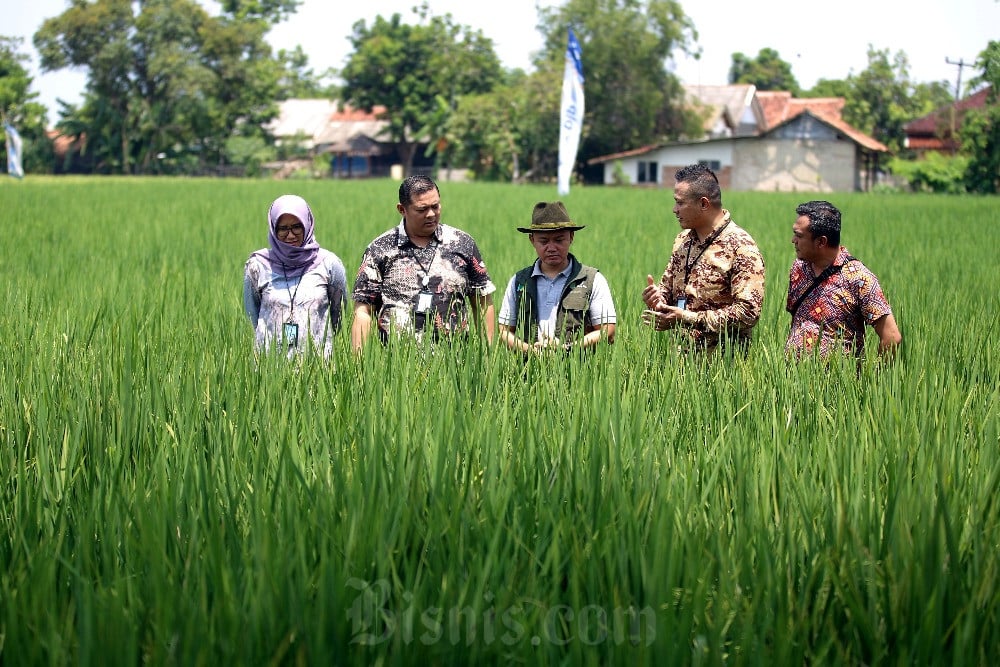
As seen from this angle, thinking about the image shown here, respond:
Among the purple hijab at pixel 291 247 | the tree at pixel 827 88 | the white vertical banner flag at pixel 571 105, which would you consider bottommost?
the purple hijab at pixel 291 247

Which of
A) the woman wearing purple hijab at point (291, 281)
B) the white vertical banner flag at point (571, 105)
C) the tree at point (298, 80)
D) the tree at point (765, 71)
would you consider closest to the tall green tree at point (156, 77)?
the tree at point (298, 80)

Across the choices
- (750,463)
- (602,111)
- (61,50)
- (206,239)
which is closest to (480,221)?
(206,239)

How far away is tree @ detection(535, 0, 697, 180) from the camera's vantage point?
4547 centimetres

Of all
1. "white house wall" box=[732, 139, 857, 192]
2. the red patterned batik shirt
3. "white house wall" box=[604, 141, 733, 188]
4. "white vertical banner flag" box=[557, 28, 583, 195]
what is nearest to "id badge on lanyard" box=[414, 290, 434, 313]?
the red patterned batik shirt

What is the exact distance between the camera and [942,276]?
8062 mm

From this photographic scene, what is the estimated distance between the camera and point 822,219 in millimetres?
3883

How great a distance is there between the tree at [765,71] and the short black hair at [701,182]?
255 ft

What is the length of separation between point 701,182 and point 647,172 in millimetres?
40709

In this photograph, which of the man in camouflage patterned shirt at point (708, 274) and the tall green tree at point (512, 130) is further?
the tall green tree at point (512, 130)

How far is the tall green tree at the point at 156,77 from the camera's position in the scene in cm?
5109

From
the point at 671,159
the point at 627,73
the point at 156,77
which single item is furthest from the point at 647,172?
the point at 156,77

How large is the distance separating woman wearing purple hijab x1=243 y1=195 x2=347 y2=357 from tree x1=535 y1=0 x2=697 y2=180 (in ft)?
136

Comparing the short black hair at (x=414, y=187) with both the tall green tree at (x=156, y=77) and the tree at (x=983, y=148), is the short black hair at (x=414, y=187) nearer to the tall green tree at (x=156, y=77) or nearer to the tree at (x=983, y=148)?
the tree at (x=983, y=148)

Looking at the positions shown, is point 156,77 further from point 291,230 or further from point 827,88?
point 291,230
